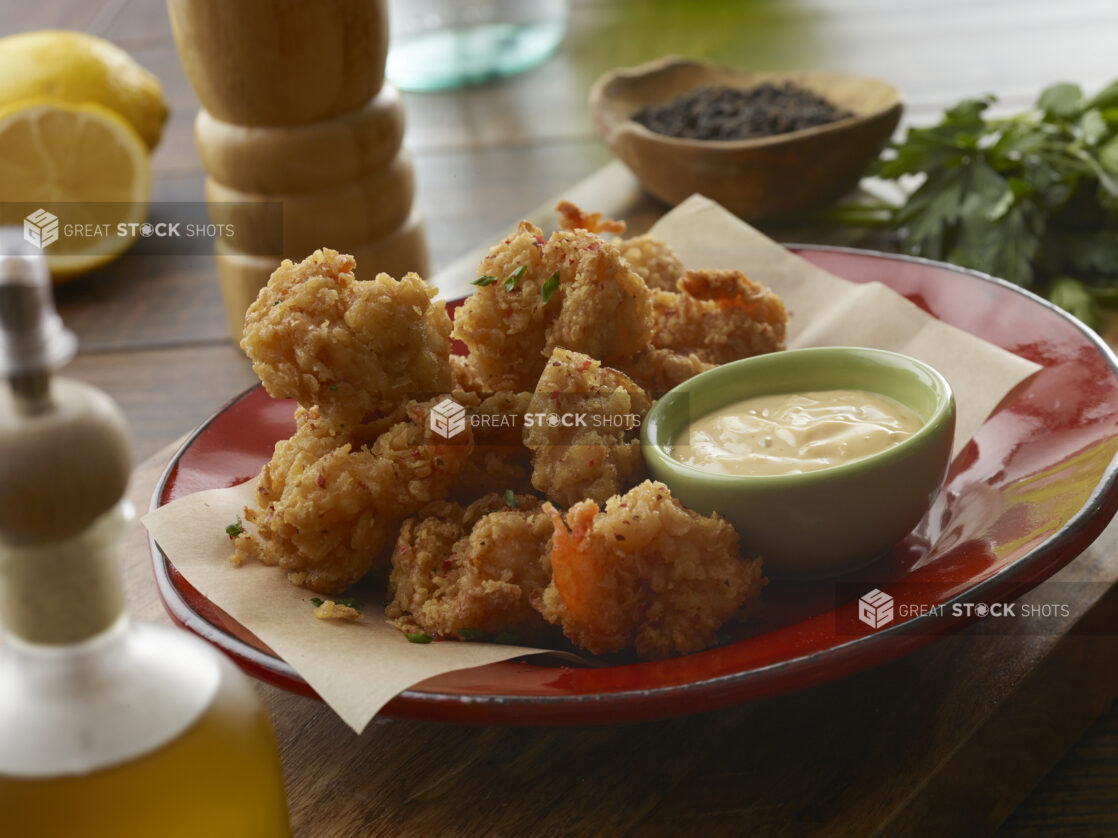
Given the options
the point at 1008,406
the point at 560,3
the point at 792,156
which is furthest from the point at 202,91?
the point at 560,3

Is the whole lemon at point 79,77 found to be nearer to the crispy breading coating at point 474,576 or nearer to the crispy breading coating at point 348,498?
the crispy breading coating at point 348,498

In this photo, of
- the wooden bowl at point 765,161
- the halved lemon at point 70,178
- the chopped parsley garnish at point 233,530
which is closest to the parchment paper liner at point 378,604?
the chopped parsley garnish at point 233,530

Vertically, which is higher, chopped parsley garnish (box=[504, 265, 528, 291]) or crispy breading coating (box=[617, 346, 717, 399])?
chopped parsley garnish (box=[504, 265, 528, 291])

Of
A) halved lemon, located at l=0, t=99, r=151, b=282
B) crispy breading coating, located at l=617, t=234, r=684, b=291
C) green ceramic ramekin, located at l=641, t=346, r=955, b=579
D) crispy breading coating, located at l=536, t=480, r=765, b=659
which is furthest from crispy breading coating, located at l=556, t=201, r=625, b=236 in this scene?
halved lemon, located at l=0, t=99, r=151, b=282

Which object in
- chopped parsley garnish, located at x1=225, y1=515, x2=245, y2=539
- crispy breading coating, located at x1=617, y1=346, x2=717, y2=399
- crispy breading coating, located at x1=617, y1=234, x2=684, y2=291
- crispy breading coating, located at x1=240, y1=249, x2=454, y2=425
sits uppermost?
Result: crispy breading coating, located at x1=240, y1=249, x2=454, y2=425

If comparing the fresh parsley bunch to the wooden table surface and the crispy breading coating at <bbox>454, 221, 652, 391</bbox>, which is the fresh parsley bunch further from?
the crispy breading coating at <bbox>454, 221, 652, 391</bbox>

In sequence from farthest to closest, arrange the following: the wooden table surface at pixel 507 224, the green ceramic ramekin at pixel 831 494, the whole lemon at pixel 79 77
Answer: the whole lemon at pixel 79 77, the green ceramic ramekin at pixel 831 494, the wooden table surface at pixel 507 224

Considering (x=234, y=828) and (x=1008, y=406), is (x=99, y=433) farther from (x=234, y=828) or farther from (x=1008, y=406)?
(x=1008, y=406)
